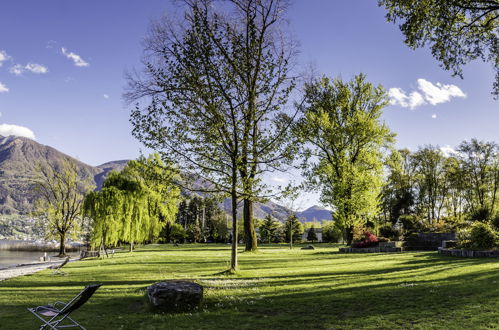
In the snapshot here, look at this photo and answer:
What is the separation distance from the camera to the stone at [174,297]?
8.38 meters

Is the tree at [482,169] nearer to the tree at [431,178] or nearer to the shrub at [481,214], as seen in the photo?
the tree at [431,178]

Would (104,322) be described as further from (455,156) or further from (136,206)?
(455,156)

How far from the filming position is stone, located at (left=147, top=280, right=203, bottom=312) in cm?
838

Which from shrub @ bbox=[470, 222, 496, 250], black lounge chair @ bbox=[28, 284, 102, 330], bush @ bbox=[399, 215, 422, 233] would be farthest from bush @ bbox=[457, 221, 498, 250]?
black lounge chair @ bbox=[28, 284, 102, 330]

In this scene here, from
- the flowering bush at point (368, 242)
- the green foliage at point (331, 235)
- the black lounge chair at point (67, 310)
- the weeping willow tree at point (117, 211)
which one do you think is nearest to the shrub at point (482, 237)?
the flowering bush at point (368, 242)

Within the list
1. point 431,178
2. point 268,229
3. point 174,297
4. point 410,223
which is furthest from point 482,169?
point 174,297

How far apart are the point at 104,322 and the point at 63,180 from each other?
36.3 meters

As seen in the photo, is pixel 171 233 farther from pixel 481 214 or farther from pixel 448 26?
pixel 448 26

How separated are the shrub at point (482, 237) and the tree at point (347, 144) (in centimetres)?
1058

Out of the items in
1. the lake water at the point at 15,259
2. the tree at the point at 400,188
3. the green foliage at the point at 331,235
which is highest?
the tree at the point at 400,188

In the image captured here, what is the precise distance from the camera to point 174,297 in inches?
334

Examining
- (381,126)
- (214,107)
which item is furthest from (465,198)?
(214,107)

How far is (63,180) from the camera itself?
3928cm

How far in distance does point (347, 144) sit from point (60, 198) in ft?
99.1
